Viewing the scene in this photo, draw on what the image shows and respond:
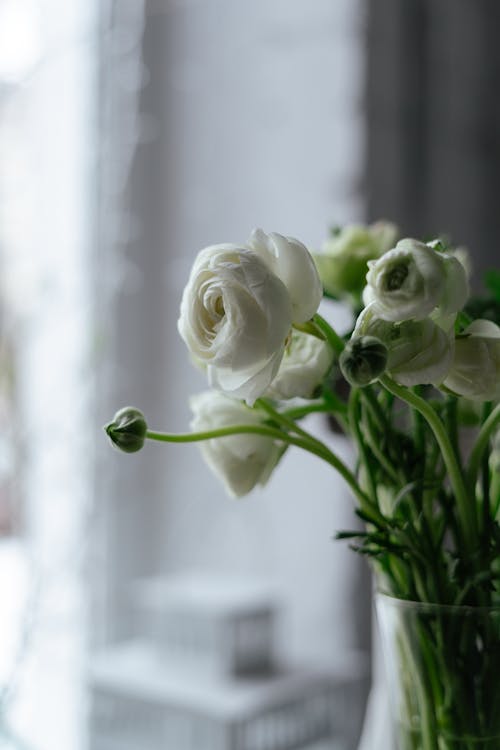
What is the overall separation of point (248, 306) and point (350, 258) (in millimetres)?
174

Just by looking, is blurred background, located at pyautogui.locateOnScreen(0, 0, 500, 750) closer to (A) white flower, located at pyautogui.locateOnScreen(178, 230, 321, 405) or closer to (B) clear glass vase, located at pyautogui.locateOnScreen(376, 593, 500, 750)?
(B) clear glass vase, located at pyautogui.locateOnScreen(376, 593, 500, 750)

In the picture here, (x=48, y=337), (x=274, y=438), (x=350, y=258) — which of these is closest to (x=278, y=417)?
(x=274, y=438)

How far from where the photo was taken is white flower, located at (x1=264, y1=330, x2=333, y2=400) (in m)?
0.41

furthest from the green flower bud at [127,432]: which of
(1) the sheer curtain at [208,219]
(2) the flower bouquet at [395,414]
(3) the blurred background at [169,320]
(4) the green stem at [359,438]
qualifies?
(1) the sheer curtain at [208,219]

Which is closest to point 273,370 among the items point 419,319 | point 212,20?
point 419,319

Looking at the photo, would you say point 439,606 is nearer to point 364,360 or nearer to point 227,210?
point 364,360

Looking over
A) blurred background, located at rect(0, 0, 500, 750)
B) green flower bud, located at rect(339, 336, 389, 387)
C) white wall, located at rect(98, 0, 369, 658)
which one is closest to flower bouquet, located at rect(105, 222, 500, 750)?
green flower bud, located at rect(339, 336, 389, 387)

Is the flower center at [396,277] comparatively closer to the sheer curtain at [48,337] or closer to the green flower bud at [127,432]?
the green flower bud at [127,432]

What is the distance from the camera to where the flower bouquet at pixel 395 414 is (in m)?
0.35

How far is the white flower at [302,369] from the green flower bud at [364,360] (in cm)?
6

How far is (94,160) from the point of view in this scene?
106cm

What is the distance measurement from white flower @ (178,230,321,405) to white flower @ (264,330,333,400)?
0.04 meters

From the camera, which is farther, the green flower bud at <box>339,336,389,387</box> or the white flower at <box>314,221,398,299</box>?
the white flower at <box>314,221,398,299</box>

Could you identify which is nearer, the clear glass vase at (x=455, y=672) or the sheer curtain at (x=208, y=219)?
the clear glass vase at (x=455, y=672)
